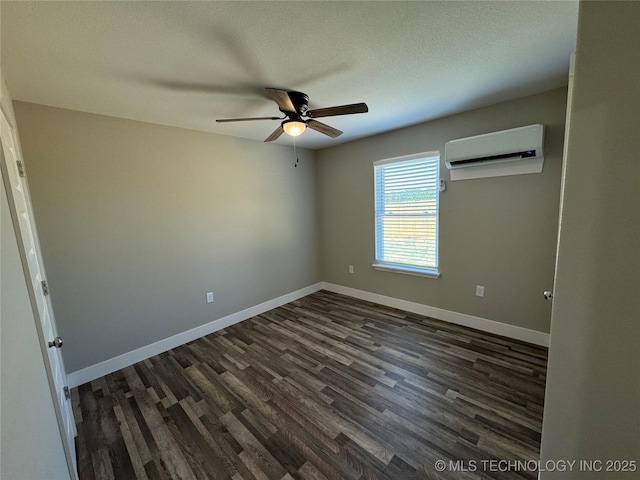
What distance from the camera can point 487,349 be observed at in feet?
8.32

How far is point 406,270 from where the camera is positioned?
346 cm

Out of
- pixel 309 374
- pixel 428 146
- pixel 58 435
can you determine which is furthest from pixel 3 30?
pixel 428 146

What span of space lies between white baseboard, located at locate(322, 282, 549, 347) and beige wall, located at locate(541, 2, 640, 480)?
215 centimetres

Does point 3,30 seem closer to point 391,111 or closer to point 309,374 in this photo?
point 391,111

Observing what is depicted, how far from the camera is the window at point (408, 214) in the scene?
3184 millimetres

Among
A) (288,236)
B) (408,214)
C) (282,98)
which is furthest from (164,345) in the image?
(408,214)

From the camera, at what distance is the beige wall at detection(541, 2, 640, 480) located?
0.73 m

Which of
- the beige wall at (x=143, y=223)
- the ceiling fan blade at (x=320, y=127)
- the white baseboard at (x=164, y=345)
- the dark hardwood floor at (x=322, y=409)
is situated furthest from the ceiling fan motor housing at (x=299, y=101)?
the white baseboard at (x=164, y=345)

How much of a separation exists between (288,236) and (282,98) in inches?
96.4

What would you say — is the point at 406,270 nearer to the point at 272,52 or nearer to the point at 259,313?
the point at 259,313

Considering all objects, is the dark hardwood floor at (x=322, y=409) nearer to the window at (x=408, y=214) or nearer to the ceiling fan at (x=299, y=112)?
the window at (x=408, y=214)

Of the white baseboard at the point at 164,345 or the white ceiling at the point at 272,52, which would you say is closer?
the white ceiling at the point at 272,52

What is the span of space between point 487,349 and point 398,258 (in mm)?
1496

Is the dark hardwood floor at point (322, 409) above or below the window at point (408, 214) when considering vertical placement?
below
